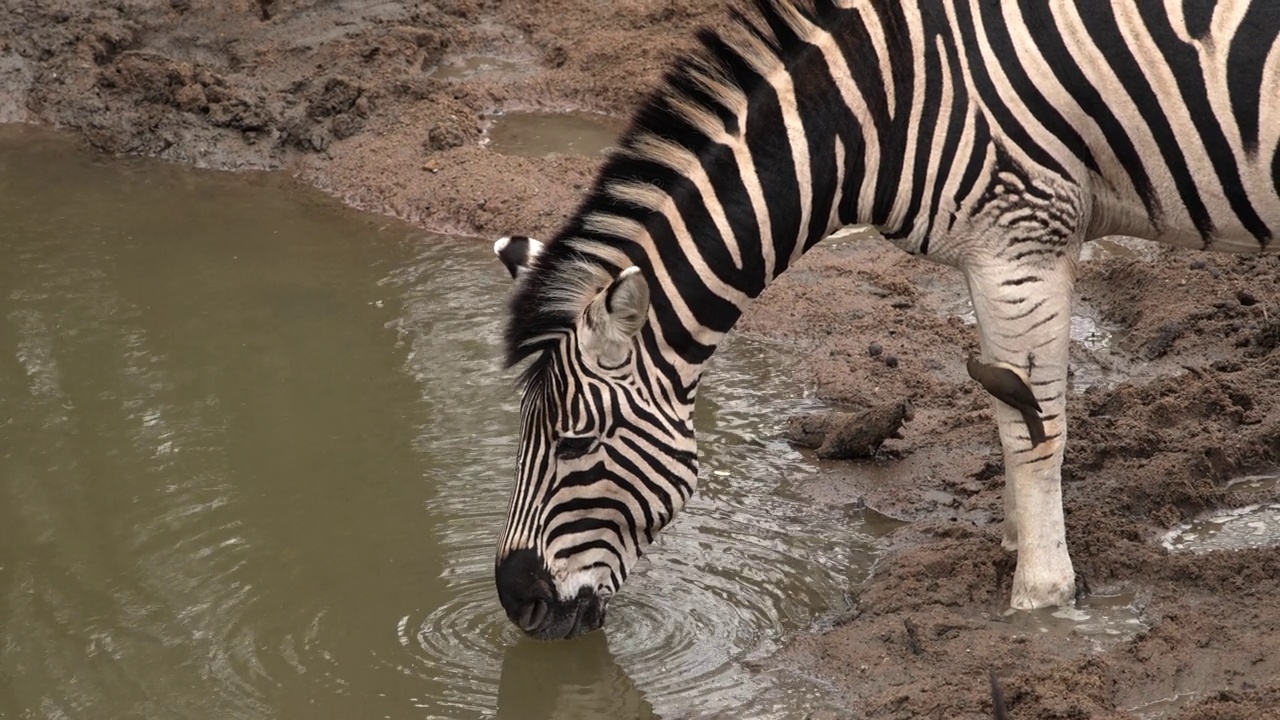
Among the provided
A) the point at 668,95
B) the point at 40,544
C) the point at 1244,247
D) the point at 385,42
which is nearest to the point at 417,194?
the point at 385,42

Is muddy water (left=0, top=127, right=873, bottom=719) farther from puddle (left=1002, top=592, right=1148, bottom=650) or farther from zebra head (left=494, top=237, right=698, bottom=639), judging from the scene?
puddle (left=1002, top=592, right=1148, bottom=650)

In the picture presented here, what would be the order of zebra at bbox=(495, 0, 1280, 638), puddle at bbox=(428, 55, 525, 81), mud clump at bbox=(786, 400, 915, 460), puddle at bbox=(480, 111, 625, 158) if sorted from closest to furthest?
zebra at bbox=(495, 0, 1280, 638)
mud clump at bbox=(786, 400, 915, 460)
puddle at bbox=(480, 111, 625, 158)
puddle at bbox=(428, 55, 525, 81)

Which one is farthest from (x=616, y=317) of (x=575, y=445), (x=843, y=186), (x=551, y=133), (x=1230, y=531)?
(x=551, y=133)

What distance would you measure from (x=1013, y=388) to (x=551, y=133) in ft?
22.1

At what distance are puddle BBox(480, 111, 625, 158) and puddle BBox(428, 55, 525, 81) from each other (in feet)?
2.38

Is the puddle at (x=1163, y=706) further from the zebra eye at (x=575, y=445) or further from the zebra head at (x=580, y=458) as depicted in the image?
the zebra eye at (x=575, y=445)

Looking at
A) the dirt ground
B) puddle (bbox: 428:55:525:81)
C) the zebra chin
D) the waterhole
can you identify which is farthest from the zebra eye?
puddle (bbox: 428:55:525:81)

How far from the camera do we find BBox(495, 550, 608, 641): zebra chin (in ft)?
18.1

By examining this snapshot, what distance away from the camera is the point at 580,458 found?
5461mm

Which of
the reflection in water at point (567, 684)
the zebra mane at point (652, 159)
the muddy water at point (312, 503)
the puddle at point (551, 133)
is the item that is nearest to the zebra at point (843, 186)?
the zebra mane at point (652, 159)

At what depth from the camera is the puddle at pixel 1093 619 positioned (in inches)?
227

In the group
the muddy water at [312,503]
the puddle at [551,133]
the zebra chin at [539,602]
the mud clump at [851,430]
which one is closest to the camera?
the zebra chin at [539,602]

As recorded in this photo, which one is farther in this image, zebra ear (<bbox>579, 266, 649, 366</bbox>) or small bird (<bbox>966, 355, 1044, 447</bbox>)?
small bird (<bbox>966, 355, 1044, 447</bbox>)

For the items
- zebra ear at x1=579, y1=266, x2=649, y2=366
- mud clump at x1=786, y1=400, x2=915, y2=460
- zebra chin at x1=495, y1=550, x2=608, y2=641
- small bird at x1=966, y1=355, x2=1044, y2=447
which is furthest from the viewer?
mud clump at x1=786, y1=400, x2=915, y2=460
